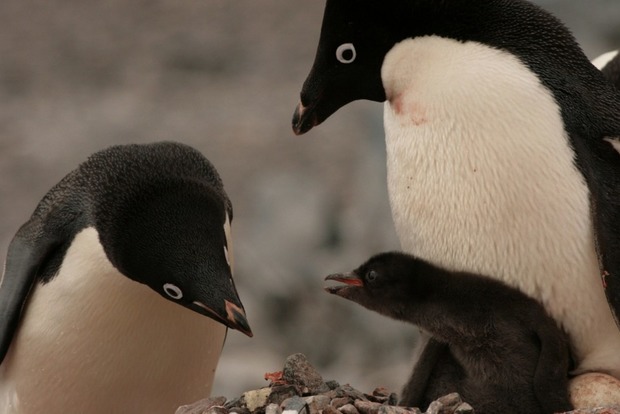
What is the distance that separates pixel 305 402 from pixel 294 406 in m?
0.02

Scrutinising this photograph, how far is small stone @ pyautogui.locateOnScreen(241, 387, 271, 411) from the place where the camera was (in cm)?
163

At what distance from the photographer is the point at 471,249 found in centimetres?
170

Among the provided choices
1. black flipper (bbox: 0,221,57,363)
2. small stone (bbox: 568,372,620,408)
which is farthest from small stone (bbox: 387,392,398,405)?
black flipper (bbox: 0,221,57,363)

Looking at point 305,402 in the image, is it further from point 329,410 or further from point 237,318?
point 237,318

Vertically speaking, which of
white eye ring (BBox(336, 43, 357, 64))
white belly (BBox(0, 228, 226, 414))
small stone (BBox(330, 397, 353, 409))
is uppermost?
white eye ring (BBox(336, 43, 357, 64))

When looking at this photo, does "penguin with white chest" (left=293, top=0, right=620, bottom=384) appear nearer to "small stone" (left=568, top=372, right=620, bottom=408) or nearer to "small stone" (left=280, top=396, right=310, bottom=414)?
"small stone" (left=568, top=372, right=620, bottom=408)

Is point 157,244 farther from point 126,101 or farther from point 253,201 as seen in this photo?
point 126,101

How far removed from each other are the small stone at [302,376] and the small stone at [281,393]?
2 cm

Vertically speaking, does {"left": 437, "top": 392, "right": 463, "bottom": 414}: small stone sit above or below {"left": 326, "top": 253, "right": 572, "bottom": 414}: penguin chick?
below

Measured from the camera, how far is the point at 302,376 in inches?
67.7

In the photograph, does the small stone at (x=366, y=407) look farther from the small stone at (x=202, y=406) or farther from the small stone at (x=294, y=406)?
the small stone at (x=202, y=406)

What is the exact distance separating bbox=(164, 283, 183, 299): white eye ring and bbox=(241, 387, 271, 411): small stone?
20cm

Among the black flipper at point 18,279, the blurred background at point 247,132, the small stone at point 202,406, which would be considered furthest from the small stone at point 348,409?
the blurred background at point 247,132

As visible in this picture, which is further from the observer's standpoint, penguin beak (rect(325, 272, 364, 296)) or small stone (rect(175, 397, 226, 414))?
penguin beak (rect(325, 272, 364, 296))
